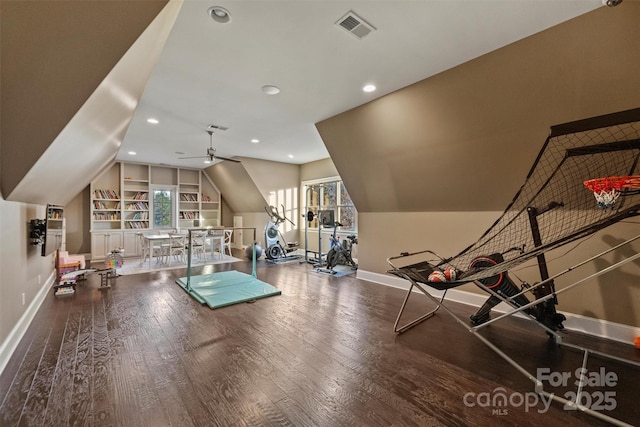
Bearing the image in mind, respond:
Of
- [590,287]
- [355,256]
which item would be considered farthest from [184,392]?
[355,256]

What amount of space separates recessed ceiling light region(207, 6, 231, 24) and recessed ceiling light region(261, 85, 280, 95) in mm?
1118

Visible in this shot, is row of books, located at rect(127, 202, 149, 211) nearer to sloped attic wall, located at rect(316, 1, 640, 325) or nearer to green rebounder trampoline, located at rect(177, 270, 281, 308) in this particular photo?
green rebounder trampoline, located at rect(177, 270, 281, 308)

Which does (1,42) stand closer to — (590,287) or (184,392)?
(184,392)

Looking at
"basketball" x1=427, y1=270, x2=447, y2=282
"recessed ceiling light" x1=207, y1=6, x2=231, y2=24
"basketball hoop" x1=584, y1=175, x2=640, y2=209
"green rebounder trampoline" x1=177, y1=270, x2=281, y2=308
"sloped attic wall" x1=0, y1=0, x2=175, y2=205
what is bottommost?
"green rebounder trampoline" x1=177, y1=270, x2=281, y2=308

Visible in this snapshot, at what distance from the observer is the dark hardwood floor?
1705 millimetres

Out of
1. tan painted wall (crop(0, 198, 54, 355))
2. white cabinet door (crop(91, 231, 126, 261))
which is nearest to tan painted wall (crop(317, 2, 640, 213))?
tan painted wall (crop(0, 198, 54, 355))

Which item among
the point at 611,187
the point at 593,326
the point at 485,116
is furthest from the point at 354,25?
the point at 593,326

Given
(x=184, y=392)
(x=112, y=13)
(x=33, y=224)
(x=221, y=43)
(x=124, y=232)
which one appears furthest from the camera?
(x=124, y=232)

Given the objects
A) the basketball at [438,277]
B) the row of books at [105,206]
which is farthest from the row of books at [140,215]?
the basketball at [438,277]

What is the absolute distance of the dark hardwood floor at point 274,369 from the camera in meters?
1.71

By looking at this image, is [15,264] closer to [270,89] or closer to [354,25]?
[270,89]

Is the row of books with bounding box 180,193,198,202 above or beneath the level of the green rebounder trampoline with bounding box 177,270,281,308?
above

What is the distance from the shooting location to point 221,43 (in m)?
2.48

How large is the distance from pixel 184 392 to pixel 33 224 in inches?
130
